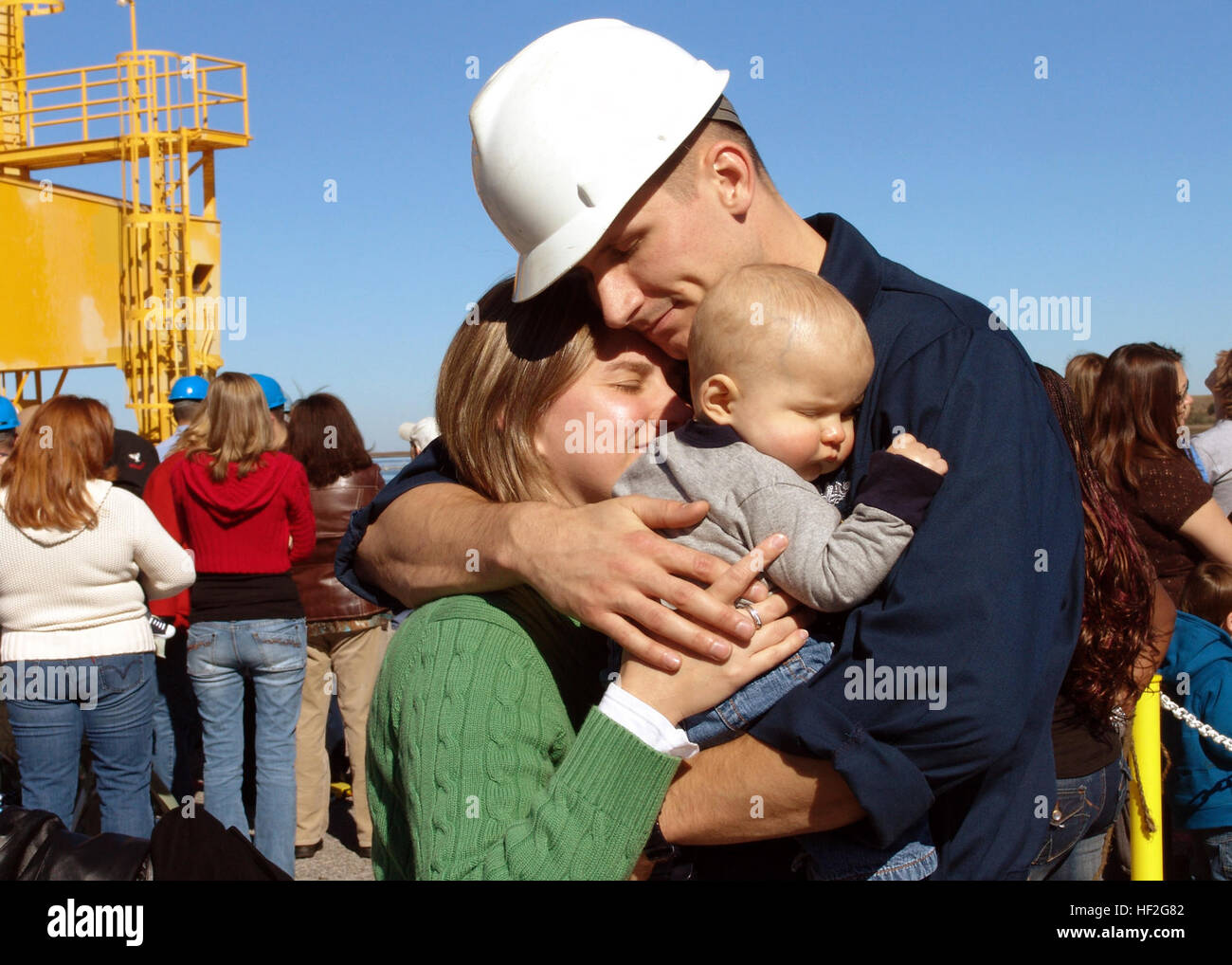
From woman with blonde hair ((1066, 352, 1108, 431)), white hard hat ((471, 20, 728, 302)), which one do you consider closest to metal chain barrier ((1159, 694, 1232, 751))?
woman with blonde hair ((1066, 352, 1108, 431))

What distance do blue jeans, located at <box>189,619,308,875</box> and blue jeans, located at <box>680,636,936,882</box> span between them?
4.36 meters

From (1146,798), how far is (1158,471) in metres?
1.57

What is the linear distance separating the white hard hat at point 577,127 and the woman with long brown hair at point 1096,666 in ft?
5.32

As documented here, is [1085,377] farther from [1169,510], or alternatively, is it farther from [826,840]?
[826,840]

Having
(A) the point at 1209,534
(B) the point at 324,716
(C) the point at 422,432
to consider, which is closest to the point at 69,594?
(B) the point at 324,716

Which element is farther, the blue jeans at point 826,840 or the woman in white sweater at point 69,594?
the woman in white sweater at point 69,594

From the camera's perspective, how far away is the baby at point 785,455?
176 cm

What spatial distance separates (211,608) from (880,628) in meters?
4.80

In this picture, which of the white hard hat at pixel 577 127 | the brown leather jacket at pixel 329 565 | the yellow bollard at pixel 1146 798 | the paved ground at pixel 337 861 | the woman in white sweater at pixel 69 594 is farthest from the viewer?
the brown leather jacket at pixel 329 565

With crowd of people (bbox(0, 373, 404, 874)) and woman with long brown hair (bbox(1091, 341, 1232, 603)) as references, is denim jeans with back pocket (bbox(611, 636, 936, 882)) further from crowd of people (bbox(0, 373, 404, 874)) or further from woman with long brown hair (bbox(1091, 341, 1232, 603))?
woman with long brown hair (bbox(1091, 341, 1232, 603))

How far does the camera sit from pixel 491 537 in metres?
1.95

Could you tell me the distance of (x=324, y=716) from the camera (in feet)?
20.9

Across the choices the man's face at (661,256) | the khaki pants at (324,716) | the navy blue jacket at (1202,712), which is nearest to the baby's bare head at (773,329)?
the man's face at (661,256)

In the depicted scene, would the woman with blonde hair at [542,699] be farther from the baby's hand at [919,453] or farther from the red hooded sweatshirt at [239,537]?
the red hooded sweatshirt at [239,537]
